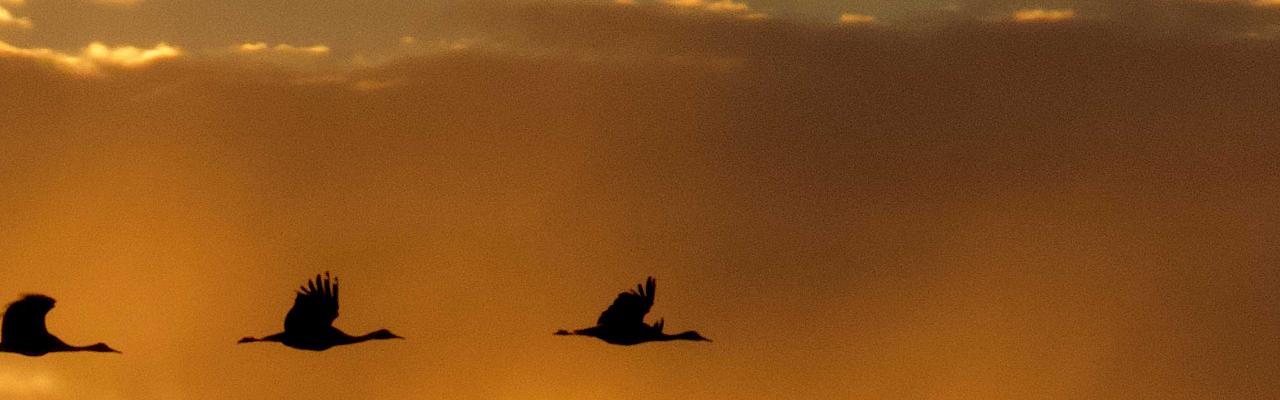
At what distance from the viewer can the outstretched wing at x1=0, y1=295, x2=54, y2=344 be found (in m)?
66.9

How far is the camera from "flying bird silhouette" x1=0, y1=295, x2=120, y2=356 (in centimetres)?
6688

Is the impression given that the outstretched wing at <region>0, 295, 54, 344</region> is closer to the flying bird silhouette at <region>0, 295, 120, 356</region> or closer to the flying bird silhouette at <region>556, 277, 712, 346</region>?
the flying bird silhouette at <region>0, 295, 120, 356</region>

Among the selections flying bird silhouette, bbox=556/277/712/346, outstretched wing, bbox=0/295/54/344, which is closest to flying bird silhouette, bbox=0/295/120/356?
outstretched wing, bbox=0/295/54/344

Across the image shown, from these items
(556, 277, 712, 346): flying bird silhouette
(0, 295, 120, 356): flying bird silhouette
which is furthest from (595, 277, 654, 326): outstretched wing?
(0, 295, 120, 356): flying bird silhouette

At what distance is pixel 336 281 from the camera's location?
66.2 metres

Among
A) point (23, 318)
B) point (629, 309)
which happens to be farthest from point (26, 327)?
point (629, 309)

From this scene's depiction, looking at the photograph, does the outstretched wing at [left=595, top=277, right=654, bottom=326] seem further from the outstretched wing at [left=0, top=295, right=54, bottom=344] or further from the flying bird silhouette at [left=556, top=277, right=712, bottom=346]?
the outstretched wing at [left=0, top=295, right=54, bottom=344]

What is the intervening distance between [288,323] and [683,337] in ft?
42.8

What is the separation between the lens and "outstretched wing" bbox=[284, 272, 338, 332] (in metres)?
66.2

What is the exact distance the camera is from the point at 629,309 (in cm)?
7062

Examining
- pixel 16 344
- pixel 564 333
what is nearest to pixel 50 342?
pixel 16 344

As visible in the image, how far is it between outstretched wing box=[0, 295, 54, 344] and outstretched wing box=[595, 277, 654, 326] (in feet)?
46.8

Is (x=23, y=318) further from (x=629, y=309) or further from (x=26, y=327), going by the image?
(x=629, y=309)

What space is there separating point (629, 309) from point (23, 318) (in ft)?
50.3
